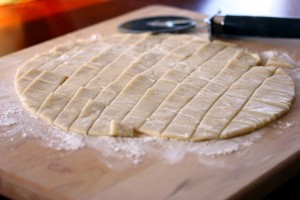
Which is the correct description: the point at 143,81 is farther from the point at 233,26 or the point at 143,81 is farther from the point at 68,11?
the point at 68,11

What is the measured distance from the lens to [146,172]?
3.84ft

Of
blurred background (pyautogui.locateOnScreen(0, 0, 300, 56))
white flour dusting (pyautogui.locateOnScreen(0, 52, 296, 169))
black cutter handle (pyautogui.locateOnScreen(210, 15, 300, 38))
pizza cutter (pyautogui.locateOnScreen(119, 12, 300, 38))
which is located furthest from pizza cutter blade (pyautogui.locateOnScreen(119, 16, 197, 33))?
white flour dusting (pyautogui.locateOnScreen(0, 52, 296, 169))

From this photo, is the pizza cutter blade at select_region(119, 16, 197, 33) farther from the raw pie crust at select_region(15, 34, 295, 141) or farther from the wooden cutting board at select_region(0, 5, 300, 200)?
the wooden cutting board at select_region(0, 5, 300, 200)

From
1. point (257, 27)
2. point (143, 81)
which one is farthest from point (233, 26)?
point (143, 81)

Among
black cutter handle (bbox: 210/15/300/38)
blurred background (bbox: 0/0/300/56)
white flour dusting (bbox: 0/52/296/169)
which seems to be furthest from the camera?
blurred background (bbox: 0/0/300/56)

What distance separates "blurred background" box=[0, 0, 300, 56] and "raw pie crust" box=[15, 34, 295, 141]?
0.98ft

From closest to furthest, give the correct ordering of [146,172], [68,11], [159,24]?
1. [146,172]
2. [159,24]
3. [68,11]

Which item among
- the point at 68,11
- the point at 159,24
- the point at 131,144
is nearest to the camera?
the point at 131,144

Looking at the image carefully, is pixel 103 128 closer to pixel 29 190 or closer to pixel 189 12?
pixel 29 190

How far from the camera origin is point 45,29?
207cm

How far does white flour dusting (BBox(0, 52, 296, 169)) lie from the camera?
122cm

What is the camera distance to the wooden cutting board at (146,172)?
110cm

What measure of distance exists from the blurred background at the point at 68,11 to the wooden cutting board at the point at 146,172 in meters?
0.78

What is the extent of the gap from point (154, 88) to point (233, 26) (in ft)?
1.46
